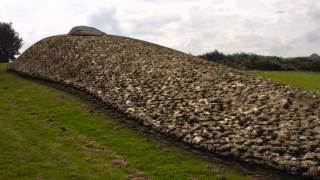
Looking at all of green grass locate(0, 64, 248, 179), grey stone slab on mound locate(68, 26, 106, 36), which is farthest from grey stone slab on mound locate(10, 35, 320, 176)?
grey stone slab on mound locate(68, 26, 106, 36)

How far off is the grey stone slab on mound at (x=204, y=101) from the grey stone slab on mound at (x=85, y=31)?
24.5 ft

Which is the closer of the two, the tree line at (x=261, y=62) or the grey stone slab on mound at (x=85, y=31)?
the grey stone slab on mound at (x=85, y=31)

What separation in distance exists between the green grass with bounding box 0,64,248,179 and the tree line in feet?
112

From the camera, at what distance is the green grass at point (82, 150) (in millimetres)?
16688

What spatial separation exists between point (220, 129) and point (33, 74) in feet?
66.2

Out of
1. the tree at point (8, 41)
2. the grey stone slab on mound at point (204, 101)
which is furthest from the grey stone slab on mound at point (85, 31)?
the tree at point (8, 41)

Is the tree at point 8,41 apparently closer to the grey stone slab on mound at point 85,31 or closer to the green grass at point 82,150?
the grey stone slab on mound at point 85,31

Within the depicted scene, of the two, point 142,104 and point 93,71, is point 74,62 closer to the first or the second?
point 93,71

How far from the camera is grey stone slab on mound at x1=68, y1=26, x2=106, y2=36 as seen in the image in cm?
4328

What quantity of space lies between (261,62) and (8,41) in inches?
1287

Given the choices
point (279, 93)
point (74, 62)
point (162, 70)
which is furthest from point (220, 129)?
point (74, 62)

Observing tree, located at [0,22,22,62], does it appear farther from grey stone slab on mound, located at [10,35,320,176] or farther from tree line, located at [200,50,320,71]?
grey stone slab on mound, located at [10,35,320,176]

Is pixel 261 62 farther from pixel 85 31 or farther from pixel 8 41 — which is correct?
pixel 8 41

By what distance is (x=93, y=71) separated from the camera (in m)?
31.4
